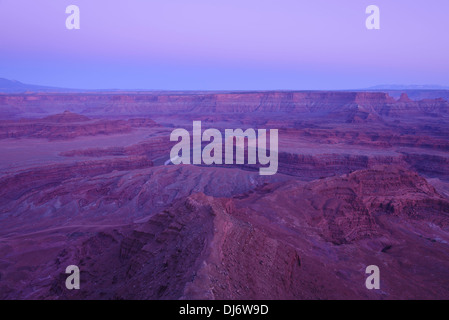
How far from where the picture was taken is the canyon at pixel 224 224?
36.9 feet

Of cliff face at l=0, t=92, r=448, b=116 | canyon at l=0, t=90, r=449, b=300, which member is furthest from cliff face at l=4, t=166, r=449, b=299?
cliff face at l=0, t=92, r=448, b=116

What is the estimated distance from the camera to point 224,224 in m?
12.1

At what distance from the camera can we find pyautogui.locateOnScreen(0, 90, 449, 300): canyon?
11.2 m

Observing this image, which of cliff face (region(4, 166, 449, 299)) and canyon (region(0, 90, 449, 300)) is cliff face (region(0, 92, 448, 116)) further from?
cliff face (region(4, 166, 449, 299))

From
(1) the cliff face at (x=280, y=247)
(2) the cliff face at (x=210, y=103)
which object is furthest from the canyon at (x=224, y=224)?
(2) the cliff face at (x=210, y=103)

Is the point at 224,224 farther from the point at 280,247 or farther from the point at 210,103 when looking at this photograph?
the point at 210,103

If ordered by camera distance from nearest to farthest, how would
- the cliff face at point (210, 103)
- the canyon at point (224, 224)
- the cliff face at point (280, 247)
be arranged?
the cliff face at point (280, 247)
the canyon at point (224, 224)
the cliff face at point (210, 103)

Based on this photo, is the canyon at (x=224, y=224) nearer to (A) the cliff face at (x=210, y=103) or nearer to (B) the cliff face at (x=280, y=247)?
(B) the cliff face at (x=280, y=247)

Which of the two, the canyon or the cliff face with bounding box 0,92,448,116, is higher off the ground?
the cliff face with bounding box 0,92,448,116

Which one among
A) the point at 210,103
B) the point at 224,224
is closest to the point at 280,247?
the point at 224,224

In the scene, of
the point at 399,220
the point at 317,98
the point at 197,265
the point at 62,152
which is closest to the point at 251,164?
the point at 399,220

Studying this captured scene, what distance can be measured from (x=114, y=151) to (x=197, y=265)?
159 feet

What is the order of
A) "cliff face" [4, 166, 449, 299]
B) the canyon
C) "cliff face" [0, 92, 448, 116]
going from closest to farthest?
"cliff face" [4, 166, 449, 299]
the canyon
"cliff face" [0, 92, 448, 116]
